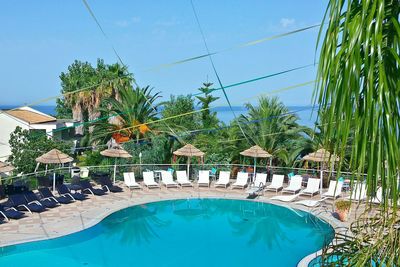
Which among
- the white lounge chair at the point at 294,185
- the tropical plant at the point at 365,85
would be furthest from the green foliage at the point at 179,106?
the tropical plant at the point at 365,85

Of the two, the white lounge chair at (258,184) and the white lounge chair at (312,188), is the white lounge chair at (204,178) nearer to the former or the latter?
the white lounge chair at (258,184)

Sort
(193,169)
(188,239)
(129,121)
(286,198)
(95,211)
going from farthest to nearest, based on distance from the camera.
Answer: (129,121)
(193,169)
(286,198)
(95,211)
(188,239)

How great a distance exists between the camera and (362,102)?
1.57 meters

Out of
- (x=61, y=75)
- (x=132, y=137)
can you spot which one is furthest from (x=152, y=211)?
(x=61, y=75)

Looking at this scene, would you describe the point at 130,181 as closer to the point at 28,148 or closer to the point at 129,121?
the point at 28,148

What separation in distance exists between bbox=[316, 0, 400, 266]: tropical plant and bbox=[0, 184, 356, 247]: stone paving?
26.9 feet

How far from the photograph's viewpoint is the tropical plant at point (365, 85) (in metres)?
1.47

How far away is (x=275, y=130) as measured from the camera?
78.5 ft

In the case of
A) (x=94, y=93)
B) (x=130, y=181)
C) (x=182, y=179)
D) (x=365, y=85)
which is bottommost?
(x=130, y=181)

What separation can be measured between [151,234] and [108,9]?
7463 millimetres

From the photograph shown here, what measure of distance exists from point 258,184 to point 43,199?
30.8ft

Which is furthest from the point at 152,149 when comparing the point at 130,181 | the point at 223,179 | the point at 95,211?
the point at 95,211

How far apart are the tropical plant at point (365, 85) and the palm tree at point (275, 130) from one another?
21.4 metres

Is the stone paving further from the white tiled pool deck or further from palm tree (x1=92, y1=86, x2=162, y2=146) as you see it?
palm tree (x1=92, y1=86, x2=162, y2=146)
